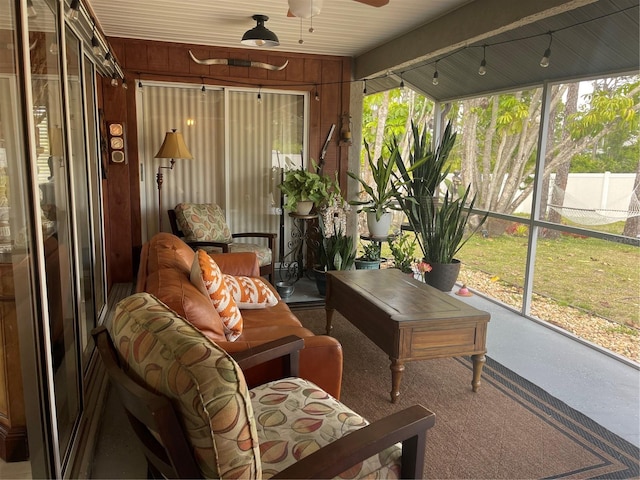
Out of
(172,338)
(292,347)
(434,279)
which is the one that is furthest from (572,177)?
(172,338)

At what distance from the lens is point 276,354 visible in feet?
6.18

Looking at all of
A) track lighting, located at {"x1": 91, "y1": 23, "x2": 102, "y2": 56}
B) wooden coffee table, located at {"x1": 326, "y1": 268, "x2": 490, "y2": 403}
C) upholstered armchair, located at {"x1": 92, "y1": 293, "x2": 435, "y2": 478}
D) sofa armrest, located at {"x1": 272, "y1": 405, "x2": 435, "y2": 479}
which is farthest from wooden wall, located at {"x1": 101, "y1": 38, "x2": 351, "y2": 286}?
sofa armrest, located at {"x1": 272, "y1": 405, "x2": 435, "y2": 479}

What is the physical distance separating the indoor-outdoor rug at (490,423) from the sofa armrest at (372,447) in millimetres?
716

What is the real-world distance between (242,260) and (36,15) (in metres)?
1.97

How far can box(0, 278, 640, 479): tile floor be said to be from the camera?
7.03 ft

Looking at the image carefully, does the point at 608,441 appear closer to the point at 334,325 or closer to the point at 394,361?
the point at 394,361

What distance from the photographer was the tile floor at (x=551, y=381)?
2.14 m

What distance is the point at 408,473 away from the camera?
146 centimetres

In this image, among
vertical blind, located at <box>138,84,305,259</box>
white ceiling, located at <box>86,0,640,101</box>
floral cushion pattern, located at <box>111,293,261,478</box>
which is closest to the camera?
floral cushion pattern, located at <box>111,293,261,478</box>

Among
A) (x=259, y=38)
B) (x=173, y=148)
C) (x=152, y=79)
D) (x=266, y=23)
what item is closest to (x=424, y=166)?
(x=266, y=23)

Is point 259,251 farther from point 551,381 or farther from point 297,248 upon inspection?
point 551,381

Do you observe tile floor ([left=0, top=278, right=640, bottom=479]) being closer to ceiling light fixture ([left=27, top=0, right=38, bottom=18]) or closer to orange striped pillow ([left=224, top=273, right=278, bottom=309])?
orange striped pillow ([left=224, top=273, right=278, bottom=309])

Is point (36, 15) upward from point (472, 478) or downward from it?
upward

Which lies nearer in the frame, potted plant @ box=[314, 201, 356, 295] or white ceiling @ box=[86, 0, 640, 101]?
white ceiling @ box=[86, 0, 640, 101]
